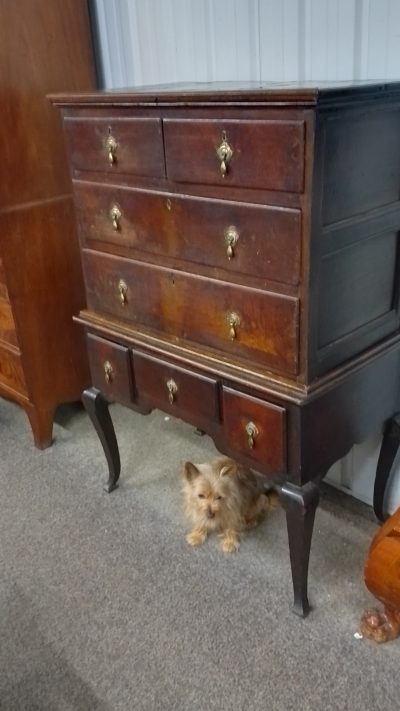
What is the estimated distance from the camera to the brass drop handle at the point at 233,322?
149 cm

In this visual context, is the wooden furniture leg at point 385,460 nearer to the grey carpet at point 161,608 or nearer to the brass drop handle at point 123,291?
the grey carpet at point 161,608

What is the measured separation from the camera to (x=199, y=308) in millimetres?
1580

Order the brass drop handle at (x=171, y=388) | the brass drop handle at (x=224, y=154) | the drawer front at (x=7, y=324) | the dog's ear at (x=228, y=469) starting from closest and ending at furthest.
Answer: the brass drop handle at (x=224, y=154) → the brass drop handle at (x=171, y=388) → the dog's ear at (x=228, y=469) → the drawer front at (x=7, y=324)

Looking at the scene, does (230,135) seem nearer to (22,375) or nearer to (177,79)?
(177,79)

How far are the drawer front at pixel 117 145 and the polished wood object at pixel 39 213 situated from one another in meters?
0.48

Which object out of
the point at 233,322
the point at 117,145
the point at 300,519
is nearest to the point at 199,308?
the point at 233,322

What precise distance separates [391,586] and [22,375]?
154 cm

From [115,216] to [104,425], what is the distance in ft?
2.42

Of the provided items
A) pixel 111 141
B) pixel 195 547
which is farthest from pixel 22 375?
pixel 111 141

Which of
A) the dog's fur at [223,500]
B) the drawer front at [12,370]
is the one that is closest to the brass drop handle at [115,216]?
the dog's fur at [223,500]

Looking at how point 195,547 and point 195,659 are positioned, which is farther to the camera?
point 195,547

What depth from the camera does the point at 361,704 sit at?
1474 millimetres

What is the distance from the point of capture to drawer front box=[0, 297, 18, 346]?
2346mm

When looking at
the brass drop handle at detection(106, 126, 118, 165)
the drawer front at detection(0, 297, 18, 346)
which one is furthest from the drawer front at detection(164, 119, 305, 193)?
the drawer front at detection(0, 297, 18, 346)
